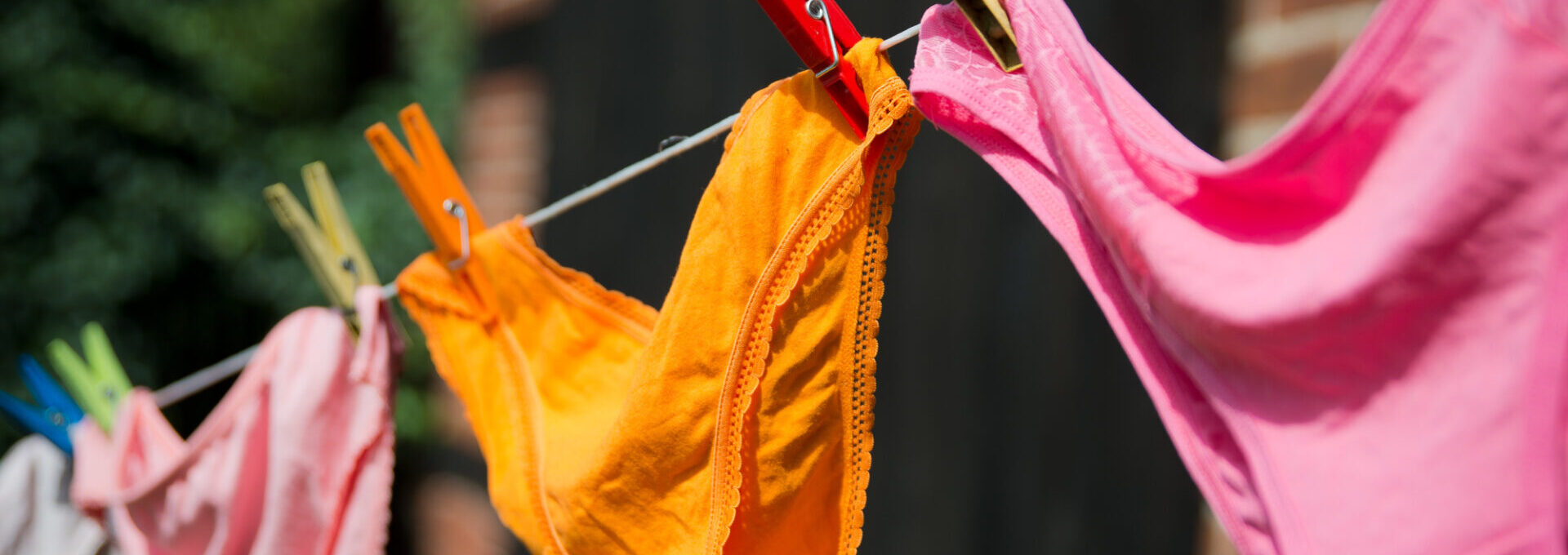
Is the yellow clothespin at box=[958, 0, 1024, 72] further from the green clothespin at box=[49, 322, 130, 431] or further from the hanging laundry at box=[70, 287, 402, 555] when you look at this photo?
the green clothespin at box=[49, 322, 130, 431]

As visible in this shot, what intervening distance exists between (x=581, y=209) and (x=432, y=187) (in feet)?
3.09

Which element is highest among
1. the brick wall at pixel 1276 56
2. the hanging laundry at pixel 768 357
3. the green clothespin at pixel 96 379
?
the green clothespin at pixel 96 379

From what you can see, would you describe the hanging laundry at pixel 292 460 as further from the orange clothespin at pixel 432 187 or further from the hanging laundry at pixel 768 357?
the hanging laundry at pixel 768 357

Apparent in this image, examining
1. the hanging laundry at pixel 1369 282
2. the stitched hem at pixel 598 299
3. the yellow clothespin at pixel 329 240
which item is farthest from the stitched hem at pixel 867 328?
the yellow clothespin at pixel 329 240

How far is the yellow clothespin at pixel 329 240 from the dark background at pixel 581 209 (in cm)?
57

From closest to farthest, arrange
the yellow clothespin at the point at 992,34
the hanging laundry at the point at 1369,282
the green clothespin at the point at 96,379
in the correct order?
1. the hanging laundry at the point at 1369,282
2. the yellow clothespin at the point at 992,34
3. the green clothespin at the point at 96,379

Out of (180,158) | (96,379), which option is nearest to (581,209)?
(96,379)

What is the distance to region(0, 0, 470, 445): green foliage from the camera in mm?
2023

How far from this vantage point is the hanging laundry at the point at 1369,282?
277 mm

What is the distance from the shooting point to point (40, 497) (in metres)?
0.99

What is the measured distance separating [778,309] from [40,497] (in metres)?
0.92

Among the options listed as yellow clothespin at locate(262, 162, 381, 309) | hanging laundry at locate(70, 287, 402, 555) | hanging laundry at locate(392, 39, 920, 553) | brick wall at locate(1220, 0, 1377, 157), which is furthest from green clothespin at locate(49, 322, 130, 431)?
brick wall at locate(1220, 0, 1377, 157)

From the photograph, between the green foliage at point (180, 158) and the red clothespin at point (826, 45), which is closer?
the red clothespin at point (826, 45)

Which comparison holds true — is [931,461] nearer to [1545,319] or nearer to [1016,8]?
[1016,8]
